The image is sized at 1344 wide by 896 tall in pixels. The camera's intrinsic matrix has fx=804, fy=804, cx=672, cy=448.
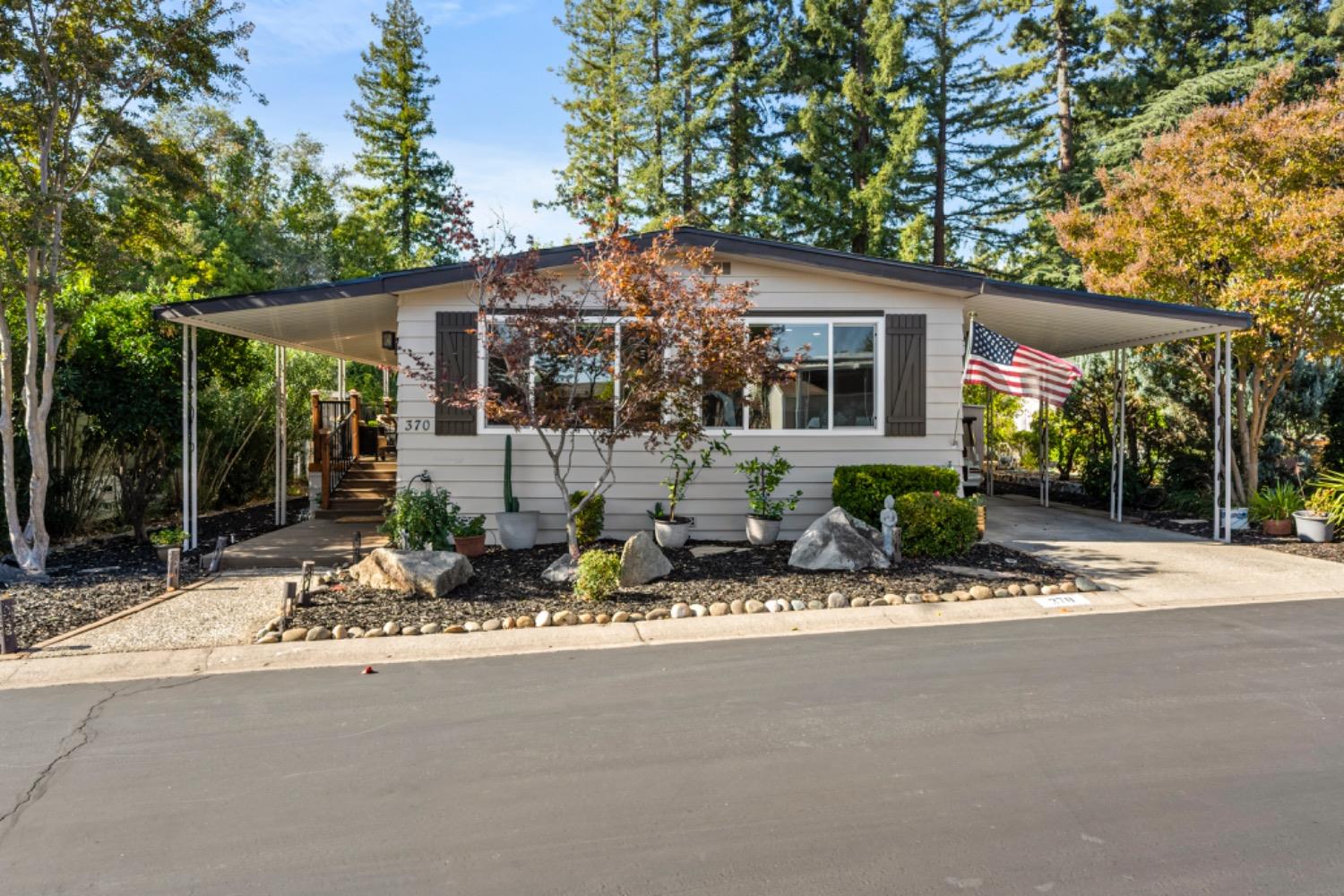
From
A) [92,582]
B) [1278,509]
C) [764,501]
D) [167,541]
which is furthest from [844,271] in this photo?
[92,582]

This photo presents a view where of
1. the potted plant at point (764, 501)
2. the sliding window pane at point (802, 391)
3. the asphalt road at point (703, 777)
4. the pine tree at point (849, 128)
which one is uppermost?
the pine tree at point (849, 128)

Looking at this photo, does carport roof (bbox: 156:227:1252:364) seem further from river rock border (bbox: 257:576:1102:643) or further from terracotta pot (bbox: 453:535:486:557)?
river rock border (bbox: 257:576:1102:643)

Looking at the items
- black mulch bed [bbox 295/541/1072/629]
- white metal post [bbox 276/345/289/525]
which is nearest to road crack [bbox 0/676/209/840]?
black mulch bed [bbox 295/541/1072/629]

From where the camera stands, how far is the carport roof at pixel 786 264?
8109 millimetres

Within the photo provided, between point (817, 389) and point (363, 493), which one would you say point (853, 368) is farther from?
point (363, 493)

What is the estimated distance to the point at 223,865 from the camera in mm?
2770

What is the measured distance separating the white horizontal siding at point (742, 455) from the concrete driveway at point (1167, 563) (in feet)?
5.37

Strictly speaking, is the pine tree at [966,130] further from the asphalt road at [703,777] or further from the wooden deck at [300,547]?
the asphalt road at [703,777]

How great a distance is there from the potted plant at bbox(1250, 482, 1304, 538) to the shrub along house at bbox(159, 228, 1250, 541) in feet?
7.85

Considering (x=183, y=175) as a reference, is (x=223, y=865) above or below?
below

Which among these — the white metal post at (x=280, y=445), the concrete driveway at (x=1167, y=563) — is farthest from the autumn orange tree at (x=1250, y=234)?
the white metal post at (x=280, y=445)

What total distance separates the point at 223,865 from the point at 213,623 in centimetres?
374

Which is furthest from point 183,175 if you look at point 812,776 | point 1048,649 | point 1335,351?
point 1335,351

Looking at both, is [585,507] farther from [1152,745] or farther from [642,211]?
[642,211]
